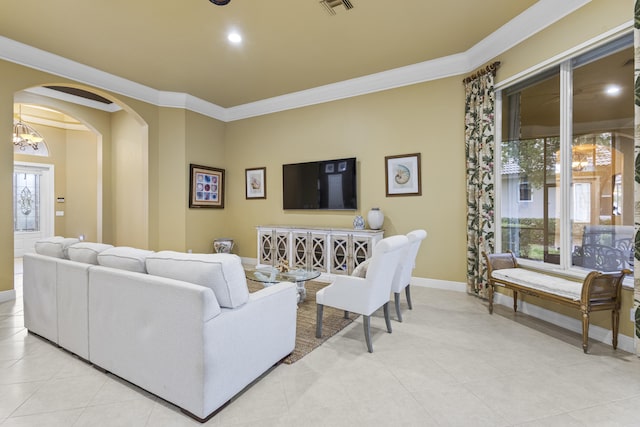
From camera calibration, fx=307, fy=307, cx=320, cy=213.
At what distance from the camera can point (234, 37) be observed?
375cm

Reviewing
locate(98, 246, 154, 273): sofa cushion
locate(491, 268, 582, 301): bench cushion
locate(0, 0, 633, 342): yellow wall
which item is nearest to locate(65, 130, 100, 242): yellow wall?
locate(0, 0, 633, 342): yellow wall

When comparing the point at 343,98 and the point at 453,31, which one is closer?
the point at 453,31

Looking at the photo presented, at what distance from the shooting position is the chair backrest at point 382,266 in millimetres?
2451

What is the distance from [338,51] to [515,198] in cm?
293

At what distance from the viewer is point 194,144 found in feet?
19.3

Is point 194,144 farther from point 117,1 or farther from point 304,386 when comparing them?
point 304,386

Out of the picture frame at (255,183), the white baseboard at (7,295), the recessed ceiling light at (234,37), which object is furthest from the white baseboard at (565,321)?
the white baseboard at (7,295)

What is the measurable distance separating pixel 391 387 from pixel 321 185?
12.3ft

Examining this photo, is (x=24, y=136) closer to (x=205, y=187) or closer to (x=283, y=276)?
(x=205, y=187)

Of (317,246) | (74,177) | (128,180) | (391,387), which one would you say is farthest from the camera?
(74,177)

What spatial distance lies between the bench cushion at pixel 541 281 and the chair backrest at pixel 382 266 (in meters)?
1.33

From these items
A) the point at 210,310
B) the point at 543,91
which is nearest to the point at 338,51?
the point at 543,91

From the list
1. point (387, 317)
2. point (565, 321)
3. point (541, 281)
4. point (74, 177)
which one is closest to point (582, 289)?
point (541, 281)

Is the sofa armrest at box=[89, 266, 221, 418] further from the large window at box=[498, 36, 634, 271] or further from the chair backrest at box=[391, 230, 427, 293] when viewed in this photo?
the large window at box=[498, 36, 634, 271]
